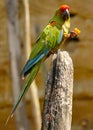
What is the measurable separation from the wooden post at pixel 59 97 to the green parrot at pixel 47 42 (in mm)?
256

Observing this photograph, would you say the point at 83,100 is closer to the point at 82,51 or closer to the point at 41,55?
the point at 82,51

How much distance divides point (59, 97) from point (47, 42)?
1.67 ft

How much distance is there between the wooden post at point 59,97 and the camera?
5.75 feet

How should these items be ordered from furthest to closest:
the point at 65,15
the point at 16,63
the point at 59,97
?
the point at 16,63
the point at 65,15
the point at 59,97

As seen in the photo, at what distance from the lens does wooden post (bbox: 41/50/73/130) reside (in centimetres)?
175

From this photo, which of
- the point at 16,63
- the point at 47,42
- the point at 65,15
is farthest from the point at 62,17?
the point at 16,63

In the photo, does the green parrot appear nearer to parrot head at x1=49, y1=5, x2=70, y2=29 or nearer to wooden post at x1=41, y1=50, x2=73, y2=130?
parrot head at x1=49, y1=5, x2=70, y2=29

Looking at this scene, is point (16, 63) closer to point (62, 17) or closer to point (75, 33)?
point (62, 17)

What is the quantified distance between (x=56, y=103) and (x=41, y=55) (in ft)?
1.59

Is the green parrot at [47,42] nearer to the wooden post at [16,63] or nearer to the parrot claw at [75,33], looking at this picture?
the parrot claw at [75,33]

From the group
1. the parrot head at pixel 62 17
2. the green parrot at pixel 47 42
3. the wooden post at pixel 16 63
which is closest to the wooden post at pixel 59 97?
the green parrot at pixel 47 42

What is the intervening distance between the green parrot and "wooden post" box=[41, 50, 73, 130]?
0.26 metres

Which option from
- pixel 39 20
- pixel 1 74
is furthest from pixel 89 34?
pixel 1 74

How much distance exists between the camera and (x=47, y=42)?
226 cm
